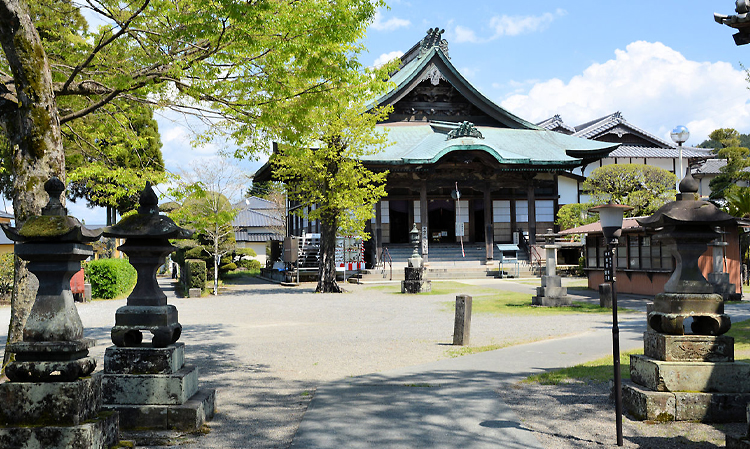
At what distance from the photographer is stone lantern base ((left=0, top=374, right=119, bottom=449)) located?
397 centimetres

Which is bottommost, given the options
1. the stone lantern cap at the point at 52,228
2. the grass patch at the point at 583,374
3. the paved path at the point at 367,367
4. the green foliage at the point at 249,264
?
the paved path at the point at 367,367

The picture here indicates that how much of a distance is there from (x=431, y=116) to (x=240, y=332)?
25161mm

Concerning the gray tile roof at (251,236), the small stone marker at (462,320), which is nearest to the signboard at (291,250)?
the small stone marker at (462,320)

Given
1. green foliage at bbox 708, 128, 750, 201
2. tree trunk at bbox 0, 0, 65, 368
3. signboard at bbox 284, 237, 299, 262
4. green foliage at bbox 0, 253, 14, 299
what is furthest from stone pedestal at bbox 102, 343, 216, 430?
green foliage at bbox 708, 128, 750, 201

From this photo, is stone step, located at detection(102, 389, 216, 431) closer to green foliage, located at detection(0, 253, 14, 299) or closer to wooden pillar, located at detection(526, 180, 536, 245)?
green foliage, located at detection(0, 253, 14, 299)

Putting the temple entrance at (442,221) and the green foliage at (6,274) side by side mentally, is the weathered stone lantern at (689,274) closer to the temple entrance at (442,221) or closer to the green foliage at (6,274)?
the green foliage at (6,274)

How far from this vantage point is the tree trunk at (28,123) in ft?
20.9

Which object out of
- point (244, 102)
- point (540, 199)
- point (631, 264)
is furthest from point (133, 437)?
point (540, 199)

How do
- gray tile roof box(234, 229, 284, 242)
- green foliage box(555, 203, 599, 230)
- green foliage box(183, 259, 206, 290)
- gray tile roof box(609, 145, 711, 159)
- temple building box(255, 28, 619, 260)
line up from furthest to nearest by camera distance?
1. gray tile roof box(234, 229, 284, 242)
2. gray tile roof box(609, 145, 711, 159)
3. green foliage box(555, 203, 599, 230)
4. temple building box(255, 28, 619, 260)
5. green foliage box(183, 259, 206, 290)

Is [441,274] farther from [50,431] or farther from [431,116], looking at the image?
[50,431]

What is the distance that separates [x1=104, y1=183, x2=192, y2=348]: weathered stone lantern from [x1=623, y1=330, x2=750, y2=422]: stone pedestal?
15.4 ft

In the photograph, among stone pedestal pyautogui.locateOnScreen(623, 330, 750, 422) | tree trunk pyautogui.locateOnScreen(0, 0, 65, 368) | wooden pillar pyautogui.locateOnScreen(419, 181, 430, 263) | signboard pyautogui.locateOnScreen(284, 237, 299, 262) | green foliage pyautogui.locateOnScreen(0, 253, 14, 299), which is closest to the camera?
stone pedestal pyautogui.locateOnScreen(623, 330, 750, 422)

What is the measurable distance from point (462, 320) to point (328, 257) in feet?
41.6

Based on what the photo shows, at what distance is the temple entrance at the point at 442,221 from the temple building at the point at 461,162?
9 cm
